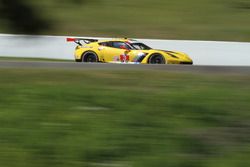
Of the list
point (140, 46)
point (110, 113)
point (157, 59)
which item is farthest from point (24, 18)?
point (157, 59)

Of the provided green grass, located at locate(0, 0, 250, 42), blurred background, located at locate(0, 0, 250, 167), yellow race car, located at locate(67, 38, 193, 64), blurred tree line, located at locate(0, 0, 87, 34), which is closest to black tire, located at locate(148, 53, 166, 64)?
yellow race car, located at locate(67, 38, 193, 64)

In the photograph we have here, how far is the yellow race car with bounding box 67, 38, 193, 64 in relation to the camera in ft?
51.3

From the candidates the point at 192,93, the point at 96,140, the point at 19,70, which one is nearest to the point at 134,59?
the point at 19,70

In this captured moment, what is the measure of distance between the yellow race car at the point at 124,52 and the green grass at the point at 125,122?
950cm

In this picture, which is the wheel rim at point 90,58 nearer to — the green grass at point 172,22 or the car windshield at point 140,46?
the green grass at point 172,22

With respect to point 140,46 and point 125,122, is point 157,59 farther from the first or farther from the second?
point 125,122

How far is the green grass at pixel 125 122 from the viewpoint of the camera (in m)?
4.16

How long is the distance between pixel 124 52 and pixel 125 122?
1136 cm

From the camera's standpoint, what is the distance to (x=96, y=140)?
4359 millimetres

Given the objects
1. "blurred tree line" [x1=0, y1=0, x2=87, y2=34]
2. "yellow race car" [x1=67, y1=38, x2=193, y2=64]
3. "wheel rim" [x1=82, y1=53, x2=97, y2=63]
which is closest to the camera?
"blurred tree line" [x1=0, y1=0, x2=87, y2=34]

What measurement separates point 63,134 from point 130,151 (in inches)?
23.0

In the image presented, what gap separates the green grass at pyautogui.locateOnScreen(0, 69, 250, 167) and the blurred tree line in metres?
1.17

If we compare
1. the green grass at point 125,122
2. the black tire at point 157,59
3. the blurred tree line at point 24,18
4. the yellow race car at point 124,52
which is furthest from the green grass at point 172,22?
the blurred tree line at point 24,18

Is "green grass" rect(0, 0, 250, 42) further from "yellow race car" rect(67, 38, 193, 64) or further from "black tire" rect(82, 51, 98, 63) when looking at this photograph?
"black tire" rect(82, 51, 98, 63)
